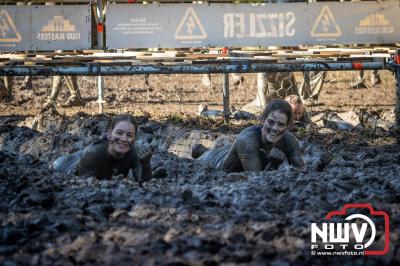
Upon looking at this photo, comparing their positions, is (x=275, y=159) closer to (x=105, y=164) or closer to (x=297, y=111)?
(x=105, y=164)

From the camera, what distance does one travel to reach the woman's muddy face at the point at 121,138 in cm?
936

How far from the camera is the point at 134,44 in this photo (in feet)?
52.6

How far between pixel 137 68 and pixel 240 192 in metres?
5.59

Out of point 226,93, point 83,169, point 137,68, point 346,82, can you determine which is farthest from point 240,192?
point 346,82

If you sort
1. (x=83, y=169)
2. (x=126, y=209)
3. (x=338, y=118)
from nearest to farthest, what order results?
1. (x=126, y=209)
2. (x=83, y=169)
3. (x=338, y=118)

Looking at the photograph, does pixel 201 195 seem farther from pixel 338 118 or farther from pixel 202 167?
pixel 338 118

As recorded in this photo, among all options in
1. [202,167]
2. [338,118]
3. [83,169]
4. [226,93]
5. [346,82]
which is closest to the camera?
[83,169]

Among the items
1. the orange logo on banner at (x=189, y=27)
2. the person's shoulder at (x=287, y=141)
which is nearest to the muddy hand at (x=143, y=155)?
the person's shoulder at (x=287, y=141)

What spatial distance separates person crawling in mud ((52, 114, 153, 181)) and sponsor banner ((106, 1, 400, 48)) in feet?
21.8

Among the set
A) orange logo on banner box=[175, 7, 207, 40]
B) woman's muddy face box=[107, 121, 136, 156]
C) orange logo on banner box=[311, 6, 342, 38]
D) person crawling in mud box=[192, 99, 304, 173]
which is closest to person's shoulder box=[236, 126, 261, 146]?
person crawling in mud box=[192, 99, 304, 173]

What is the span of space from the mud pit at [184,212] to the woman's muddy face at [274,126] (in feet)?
1.82

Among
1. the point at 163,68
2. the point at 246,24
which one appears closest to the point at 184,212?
the point at 163,68

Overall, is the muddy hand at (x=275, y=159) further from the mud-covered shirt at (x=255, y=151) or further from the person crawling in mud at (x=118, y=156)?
the person crawling in mud at (x=118, y=156)

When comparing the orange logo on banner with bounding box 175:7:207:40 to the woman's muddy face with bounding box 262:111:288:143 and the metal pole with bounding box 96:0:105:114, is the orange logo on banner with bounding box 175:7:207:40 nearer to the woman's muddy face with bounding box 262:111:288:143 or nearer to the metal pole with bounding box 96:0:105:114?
the metal pole with bounding box 96:0:105:114
